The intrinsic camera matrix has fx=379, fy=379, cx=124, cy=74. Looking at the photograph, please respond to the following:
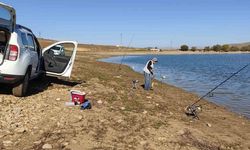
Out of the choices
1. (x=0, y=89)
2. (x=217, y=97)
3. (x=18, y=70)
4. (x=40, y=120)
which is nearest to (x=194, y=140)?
(x=40, y=120)

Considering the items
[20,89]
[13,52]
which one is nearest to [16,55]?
[13,52]

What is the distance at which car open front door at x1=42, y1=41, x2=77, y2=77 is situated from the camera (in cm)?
1291

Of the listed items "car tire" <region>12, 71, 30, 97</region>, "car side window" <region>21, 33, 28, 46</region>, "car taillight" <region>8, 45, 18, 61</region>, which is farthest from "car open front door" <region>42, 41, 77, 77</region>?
"car taillight" <region>8, 45, 18, 61</region>

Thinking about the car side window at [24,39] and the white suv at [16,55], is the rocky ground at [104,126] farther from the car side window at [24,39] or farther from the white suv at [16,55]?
the car side window at [24,39]

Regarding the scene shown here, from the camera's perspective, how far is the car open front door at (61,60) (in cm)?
1291

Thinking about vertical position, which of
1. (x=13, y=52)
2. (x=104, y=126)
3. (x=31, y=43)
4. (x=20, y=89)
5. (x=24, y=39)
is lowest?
(x=104, y=126)

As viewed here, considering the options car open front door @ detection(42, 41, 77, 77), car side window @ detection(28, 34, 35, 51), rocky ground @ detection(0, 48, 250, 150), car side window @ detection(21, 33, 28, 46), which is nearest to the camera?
rocky ground @ detection(0, 48, 250, 150)

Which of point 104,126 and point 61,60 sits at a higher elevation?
point 61,60

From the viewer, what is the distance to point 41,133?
7879 mm

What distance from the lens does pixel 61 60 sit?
43.0 ft

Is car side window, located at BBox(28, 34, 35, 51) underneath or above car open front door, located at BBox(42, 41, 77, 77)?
above

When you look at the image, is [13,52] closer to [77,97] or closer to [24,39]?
[24,39]

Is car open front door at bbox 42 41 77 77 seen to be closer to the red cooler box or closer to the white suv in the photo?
the white suv

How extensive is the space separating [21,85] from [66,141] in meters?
3.72
